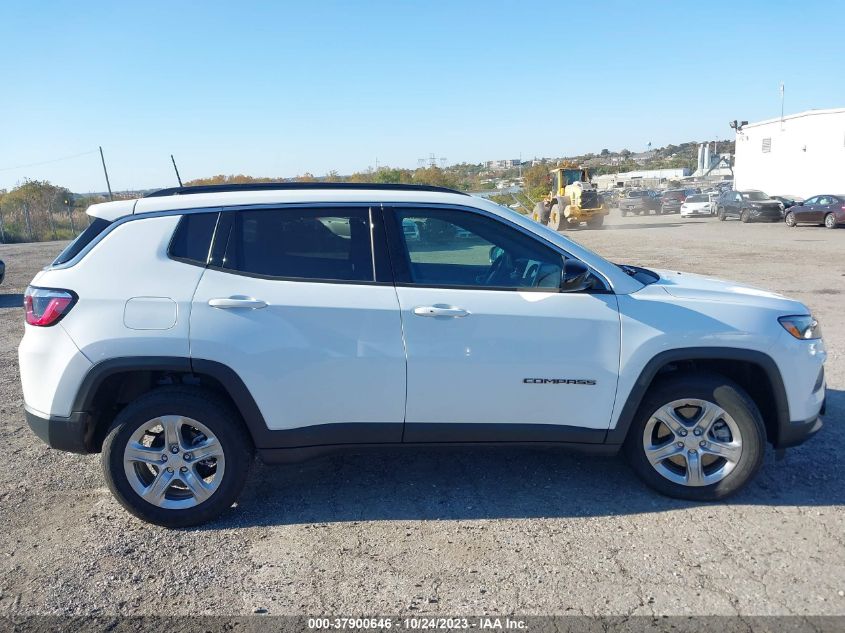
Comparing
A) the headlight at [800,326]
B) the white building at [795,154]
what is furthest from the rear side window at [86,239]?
the white building at [795,154]

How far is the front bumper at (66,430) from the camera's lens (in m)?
3.87

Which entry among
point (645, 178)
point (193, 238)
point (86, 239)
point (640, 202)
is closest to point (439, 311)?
point (193, 238)

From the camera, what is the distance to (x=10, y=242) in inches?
1391

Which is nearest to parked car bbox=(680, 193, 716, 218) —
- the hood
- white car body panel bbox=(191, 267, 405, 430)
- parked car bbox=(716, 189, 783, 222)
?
parked car bbox=(716, 189, 783, 222)

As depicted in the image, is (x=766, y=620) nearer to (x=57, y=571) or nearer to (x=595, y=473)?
(x=595, y=473)

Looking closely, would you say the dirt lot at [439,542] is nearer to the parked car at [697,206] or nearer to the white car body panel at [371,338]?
the white car body panel at [371,338]

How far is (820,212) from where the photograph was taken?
2873cm

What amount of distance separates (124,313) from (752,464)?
12.2ft

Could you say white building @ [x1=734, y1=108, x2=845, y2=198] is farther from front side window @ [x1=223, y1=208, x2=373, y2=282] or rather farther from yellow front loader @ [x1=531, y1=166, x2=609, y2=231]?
front side window @ [x1=223, y1=208, x2=373, y2=282]

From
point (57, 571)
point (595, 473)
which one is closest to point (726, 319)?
point (595, 473)

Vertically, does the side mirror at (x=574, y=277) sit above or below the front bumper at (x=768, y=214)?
above

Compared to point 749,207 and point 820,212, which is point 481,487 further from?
point 749,207

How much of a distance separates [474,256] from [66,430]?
2567mm

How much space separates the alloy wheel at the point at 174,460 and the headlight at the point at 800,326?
3363 mm
